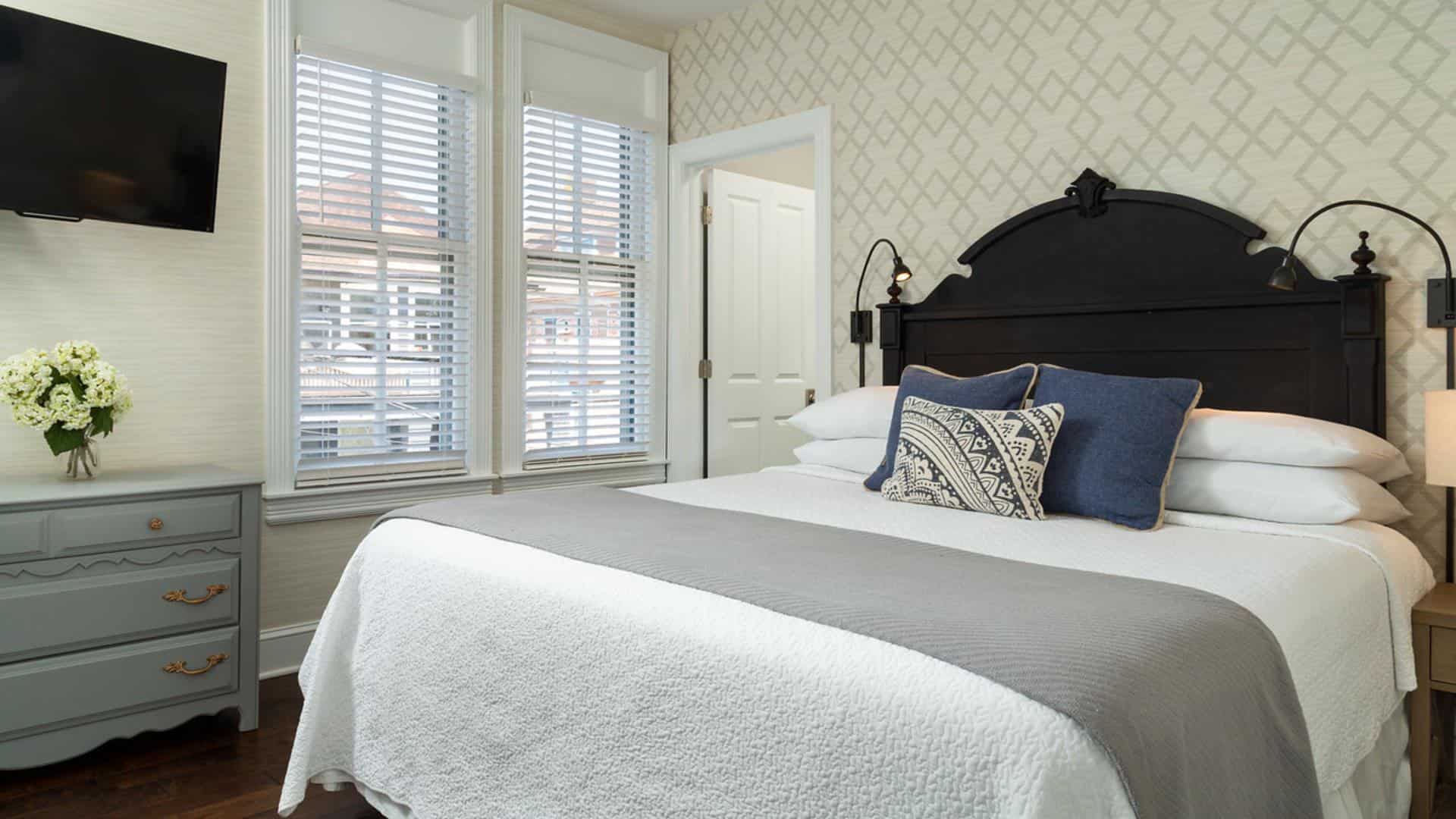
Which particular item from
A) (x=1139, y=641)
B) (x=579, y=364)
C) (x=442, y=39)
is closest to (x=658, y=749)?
(x=1139, y=641)

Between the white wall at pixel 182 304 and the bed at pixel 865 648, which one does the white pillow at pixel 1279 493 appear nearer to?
the bed at pixel 865 648

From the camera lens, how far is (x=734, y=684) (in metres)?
1.38

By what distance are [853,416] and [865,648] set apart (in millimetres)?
1920

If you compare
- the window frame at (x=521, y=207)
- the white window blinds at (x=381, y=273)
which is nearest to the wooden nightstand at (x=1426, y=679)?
the window frame at (x=521, y=207)

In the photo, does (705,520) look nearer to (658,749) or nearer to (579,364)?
(658,749)

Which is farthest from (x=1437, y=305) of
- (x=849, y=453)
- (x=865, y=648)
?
(x=865, y=648)

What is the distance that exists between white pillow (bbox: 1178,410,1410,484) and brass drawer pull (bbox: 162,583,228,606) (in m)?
2.70

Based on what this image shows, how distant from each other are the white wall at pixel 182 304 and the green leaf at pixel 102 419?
29 centimetres

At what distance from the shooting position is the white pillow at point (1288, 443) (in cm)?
224

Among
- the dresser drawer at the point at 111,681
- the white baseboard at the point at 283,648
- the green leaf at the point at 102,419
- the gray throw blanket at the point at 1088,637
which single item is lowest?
the white baseboard at the point at 283,648

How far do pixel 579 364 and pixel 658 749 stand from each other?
287 cm

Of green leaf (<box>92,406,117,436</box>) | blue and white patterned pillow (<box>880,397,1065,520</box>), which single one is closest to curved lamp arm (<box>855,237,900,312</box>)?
blue and white patterned pillow (<box>880,397,1065,520</box>)

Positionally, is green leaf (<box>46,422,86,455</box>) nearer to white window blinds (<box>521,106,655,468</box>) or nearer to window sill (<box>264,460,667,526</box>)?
window sill (<box>264,460,667,526</box>)

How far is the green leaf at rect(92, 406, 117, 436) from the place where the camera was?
8.95 feet
